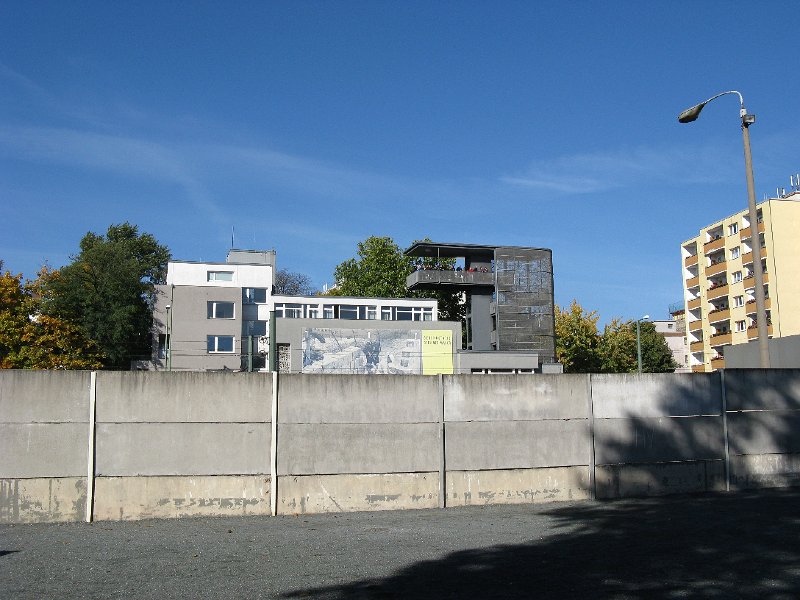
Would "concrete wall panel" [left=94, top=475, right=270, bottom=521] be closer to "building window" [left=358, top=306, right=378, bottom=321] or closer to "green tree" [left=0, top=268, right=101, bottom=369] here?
"green tree" [left=0, top=268, right=101, bottom=369]

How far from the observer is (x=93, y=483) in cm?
1493

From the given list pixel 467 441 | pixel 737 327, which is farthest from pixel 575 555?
pixel 737 327

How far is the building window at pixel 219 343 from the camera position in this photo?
233ft

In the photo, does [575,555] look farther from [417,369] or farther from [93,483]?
[417,369]

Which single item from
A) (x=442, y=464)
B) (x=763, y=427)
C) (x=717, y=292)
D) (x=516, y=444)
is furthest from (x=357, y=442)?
(x=717, y=292)

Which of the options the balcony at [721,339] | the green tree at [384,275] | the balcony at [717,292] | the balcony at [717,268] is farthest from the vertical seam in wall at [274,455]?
the balcony at [717,268]

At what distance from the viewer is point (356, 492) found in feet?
52.2

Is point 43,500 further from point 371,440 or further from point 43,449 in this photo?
point 371,440

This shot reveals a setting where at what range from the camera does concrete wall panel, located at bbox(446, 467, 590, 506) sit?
16422 millimetres

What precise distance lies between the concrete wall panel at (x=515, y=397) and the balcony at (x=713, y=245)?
76573mm

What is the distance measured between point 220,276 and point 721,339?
5242cm

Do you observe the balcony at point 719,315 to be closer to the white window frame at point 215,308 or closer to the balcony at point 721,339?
the balcony at point 721,339

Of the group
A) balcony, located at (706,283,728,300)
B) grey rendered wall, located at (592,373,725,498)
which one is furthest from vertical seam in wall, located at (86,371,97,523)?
balcony, located at (706,283,728,300)

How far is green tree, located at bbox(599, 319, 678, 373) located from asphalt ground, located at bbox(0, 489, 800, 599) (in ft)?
224
